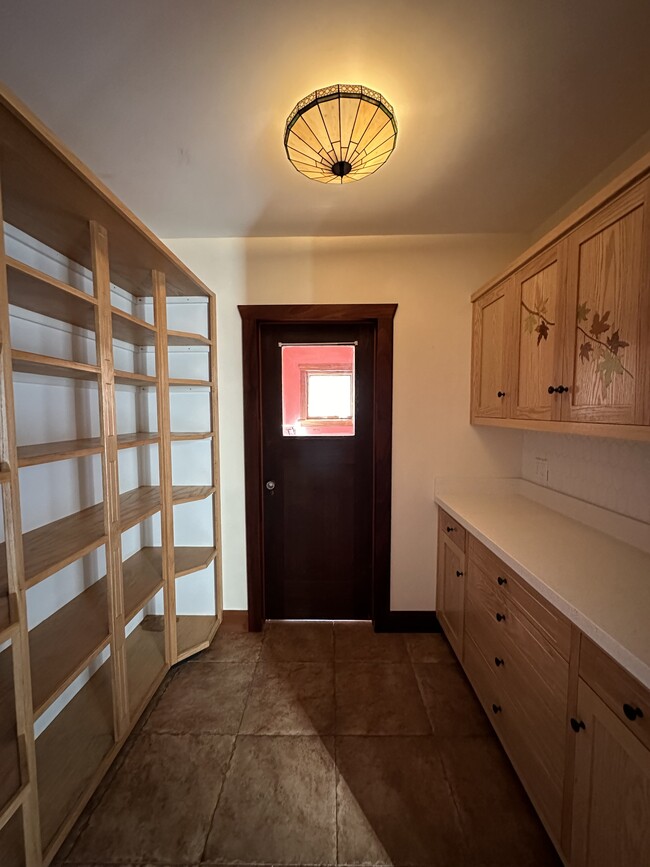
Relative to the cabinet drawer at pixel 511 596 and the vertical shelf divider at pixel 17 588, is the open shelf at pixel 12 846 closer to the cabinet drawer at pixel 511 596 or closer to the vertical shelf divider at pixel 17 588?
the vertical shelf divider at pixel 17 588

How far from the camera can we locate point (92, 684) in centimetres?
163

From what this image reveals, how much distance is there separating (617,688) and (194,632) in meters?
2.05

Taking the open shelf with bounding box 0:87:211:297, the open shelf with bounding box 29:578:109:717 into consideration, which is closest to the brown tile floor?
the open shelf with bounding box 29:578:109:717

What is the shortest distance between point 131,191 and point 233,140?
67cm

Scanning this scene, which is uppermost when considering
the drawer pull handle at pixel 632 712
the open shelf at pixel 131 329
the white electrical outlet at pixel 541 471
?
the open shelf at pixel 131 329

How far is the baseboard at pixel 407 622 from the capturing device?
2203mm

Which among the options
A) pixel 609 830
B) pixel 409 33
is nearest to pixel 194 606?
pixel 609 830

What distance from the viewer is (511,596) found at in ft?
Answer: 4.25

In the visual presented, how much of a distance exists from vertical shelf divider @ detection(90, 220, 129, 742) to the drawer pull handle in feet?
5.50

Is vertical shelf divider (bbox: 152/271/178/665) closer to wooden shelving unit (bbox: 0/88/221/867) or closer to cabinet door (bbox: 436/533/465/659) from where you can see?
wooden shelving unit (bbox: 0/88/221/867)

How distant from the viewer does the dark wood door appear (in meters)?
2.23

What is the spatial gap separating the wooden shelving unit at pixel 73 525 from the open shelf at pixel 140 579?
0.4 inches

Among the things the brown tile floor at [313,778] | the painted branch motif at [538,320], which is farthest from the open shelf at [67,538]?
the painted branch motif at [538,320]

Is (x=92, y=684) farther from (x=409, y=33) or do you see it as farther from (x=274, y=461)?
(x=409, y=33)
